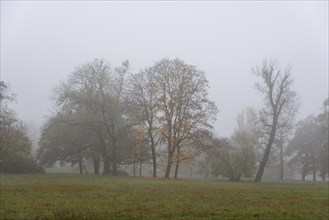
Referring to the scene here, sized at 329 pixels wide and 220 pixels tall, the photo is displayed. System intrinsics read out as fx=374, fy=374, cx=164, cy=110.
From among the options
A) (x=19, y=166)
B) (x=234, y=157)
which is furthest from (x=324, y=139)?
(x=19, y=166)

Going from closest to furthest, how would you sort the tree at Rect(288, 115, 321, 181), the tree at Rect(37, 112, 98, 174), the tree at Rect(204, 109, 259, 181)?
the tree at Rect(204, 109, 259, 181), the tree at Rect(37, 112, 98, 174), the tree at Rect(288, 115, 321, 181)

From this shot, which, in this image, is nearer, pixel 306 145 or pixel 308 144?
pixel 308 144

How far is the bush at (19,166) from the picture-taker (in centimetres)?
4725

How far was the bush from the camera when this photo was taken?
155 feet

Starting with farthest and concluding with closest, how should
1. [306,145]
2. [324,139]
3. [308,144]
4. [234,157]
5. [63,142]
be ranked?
[306,145] → [308,144] → [324,139] → [63,142] → [234,157]

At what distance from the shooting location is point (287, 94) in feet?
148

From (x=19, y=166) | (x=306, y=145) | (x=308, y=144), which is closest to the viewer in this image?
(x=19, y=166)

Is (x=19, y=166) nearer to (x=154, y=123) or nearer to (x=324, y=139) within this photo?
(x=154, y=123)

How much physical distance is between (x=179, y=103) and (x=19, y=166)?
2209 centimetres

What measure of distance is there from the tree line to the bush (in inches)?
124

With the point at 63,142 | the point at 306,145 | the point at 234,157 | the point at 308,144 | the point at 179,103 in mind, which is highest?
the point at 179,103

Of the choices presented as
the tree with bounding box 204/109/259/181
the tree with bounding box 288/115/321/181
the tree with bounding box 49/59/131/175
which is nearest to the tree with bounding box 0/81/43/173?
the tree with bounding box 49/59/131/175

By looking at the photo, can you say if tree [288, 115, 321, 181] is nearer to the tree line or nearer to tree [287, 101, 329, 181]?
tree [287, 101, 329, 181]

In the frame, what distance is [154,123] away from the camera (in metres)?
48.8
